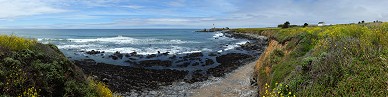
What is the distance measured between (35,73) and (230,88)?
1489 cm

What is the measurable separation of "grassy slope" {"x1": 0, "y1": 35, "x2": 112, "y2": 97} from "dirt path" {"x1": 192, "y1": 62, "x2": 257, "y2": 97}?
1019cm

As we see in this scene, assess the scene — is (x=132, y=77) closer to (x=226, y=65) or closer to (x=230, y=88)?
(x=230, y=88)

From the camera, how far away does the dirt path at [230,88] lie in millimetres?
19817

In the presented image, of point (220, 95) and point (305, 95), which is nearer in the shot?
point (305, 95)

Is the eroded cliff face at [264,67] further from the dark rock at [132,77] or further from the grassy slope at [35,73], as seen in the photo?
the grassy slope at [35,73]

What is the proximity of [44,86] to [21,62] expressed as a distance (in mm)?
1246

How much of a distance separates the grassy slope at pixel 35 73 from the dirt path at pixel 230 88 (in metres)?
10.2

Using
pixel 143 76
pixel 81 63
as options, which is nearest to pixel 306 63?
pixel 143 76

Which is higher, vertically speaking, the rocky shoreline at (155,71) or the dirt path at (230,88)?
the rocky shoreline at (155,71)

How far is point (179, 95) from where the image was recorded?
20.3 m

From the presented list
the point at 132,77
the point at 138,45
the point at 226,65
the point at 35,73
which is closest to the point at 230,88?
the point at 132,77

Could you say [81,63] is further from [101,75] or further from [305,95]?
[305,95]

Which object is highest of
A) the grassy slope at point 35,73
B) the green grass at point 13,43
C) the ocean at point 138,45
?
the green grass at point 13,43

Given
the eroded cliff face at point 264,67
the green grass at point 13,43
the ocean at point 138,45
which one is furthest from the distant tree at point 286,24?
the green grass at point 13,43
